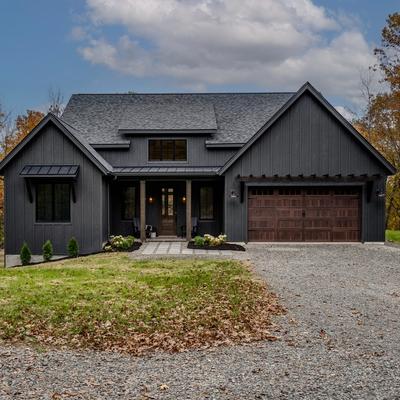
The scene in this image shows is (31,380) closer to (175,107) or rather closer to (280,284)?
(280,284)

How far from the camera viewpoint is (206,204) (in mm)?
22547

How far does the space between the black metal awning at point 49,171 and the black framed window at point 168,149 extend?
15.8 ft

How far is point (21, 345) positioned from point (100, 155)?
16375 millimetres

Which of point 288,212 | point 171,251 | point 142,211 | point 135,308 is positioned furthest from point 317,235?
point 135,308

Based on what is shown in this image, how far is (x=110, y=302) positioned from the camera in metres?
8.79

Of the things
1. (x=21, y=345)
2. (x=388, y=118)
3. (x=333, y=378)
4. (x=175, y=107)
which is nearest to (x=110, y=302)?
(x=21, y=345)

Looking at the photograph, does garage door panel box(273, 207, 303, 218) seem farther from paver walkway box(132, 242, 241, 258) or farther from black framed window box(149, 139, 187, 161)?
black framed window box(149, 139, 187, 161)

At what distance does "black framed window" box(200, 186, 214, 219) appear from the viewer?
73.8 feet

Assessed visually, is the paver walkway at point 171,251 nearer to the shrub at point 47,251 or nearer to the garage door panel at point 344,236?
the shrub at point 47,251

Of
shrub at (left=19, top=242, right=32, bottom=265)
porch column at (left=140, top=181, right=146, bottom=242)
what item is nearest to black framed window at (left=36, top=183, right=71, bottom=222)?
shrub at (left=19, top=242, right=32, bottom=265)

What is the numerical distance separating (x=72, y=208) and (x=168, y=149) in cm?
597

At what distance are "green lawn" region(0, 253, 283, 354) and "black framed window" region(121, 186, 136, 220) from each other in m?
9.74

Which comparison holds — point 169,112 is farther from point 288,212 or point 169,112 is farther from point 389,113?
point 389,113

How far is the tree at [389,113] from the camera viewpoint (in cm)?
2495
